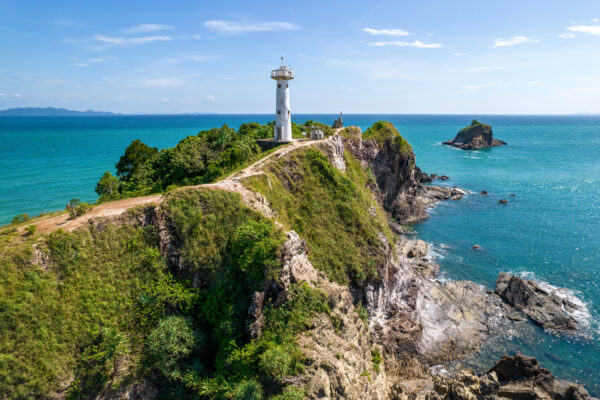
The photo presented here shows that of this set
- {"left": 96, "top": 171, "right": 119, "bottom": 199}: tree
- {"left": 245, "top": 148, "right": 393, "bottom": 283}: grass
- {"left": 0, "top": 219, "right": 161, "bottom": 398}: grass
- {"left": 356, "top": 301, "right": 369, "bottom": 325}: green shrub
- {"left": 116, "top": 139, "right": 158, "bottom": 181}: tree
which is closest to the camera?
{"left": 0, "top": 219, "right": 161, "bottom": 398}: grass

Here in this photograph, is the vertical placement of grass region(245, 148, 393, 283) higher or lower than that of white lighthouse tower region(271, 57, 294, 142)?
lower

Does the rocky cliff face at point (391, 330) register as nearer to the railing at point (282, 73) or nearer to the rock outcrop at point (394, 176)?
the railing at point (282, 73)

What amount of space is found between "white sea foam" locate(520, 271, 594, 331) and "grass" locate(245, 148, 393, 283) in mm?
25979

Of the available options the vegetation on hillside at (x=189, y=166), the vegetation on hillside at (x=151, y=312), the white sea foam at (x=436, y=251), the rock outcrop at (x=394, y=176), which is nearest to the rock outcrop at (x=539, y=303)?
the white sea foam at (x=436, y=251)

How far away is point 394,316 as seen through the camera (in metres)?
39.3

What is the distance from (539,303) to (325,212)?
107 feet

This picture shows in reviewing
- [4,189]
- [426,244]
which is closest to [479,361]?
[426,244]

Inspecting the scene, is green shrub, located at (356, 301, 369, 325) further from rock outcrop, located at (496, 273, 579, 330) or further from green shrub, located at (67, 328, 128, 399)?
rock outcrop, located at (496, 273, 579, 330)

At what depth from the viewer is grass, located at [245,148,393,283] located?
3500cm

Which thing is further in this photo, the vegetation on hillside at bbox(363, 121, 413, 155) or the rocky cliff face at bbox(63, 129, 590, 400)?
the vegetation on hillside at bbox(363, 121, 413, 155)

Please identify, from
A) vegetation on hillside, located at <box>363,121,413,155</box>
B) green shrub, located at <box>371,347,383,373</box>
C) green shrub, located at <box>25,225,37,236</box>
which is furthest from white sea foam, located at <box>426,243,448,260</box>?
green shrub, located at <box>25,225,37,236</box>

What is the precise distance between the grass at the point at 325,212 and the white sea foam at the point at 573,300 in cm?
2598

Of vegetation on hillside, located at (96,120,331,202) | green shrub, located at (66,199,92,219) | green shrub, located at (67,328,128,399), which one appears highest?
vegetation on hillside, located at (96,120,331,202)

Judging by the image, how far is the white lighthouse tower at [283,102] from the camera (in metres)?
45.2
